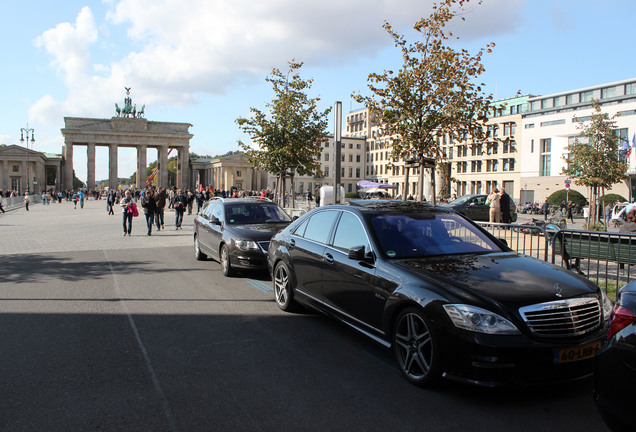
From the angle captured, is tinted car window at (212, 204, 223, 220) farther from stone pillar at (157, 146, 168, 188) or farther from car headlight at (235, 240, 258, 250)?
stone pillar at (157, 146, 168, 188)

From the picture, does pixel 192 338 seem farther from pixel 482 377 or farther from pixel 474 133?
pixel 474 133

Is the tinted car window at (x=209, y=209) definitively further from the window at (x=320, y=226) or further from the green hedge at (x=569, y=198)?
the green hedge at (x=569, y=198)

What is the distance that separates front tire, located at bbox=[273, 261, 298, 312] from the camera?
7035 millimetres

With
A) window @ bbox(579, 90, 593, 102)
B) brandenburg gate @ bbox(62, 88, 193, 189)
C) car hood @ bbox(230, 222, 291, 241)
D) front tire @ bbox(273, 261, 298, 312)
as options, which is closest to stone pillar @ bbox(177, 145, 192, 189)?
brandenburg gate @ bbox(62, 88, 193, 189)

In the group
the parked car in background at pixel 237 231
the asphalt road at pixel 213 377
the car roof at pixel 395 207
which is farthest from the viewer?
the parked car in background at pixel 237 231

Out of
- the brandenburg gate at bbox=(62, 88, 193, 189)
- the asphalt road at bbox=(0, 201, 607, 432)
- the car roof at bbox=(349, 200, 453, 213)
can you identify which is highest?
the brandenburg gate at bbox=(62, 88, 193, 189)

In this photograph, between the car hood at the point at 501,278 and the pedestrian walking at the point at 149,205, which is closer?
the car hood at the point at 501,278

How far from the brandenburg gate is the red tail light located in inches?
3936

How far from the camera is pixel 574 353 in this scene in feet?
13.1

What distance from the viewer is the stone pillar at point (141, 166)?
330 feet

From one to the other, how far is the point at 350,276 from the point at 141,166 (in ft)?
341

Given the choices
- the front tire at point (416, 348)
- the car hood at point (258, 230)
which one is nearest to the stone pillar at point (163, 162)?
the car hood at point (258, 230)

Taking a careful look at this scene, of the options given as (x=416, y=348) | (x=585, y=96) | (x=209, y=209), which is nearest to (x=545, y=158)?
(x=585, y=96)

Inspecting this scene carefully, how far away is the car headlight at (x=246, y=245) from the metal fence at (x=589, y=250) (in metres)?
4.42
